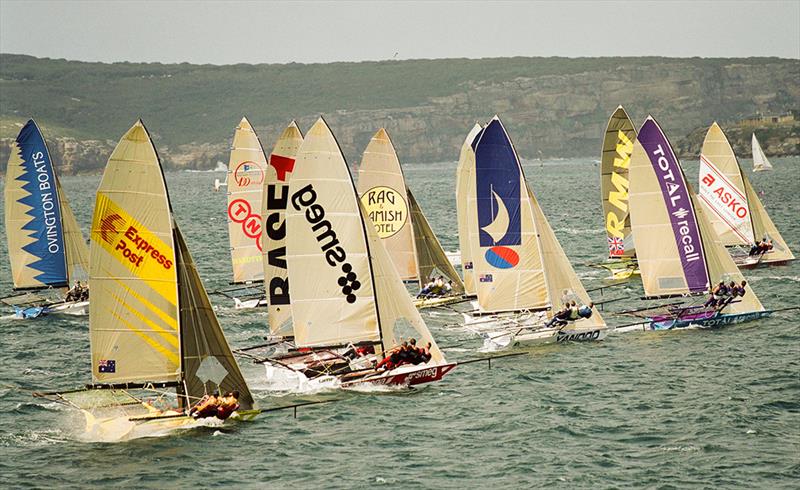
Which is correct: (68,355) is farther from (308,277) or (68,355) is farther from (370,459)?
(370,459)

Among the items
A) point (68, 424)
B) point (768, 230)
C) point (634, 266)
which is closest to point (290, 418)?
point (68, 424)

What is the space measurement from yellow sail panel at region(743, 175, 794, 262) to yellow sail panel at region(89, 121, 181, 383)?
127ft

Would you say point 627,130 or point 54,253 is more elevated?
point 627,130

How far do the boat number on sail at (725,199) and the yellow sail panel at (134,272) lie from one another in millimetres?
38805

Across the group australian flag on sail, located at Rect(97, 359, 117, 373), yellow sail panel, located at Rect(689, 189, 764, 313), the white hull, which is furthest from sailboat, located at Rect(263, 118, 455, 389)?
the white hull

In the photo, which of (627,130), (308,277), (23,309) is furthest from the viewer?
(627,130)

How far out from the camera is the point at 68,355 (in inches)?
1759

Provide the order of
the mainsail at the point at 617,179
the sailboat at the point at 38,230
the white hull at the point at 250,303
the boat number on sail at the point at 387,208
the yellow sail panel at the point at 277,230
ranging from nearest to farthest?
the yellow sail panel at the point at 277,230, the sailboat at the point at 38,230, the boat number on sail at the point at 387,208, the white hull at the point at 250,303, the mainsail at the point at 617,179

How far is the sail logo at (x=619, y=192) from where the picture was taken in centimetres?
5903

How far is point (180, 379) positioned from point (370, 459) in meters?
5.62

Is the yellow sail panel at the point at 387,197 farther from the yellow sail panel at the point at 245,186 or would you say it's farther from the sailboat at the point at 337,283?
the sailboat at the point at 337,283

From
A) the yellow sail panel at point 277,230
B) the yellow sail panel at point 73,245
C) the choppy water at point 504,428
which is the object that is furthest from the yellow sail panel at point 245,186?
the yellow sail panel at point 277,230

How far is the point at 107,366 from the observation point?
32219 millimetres

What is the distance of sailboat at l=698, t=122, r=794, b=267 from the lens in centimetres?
6275
